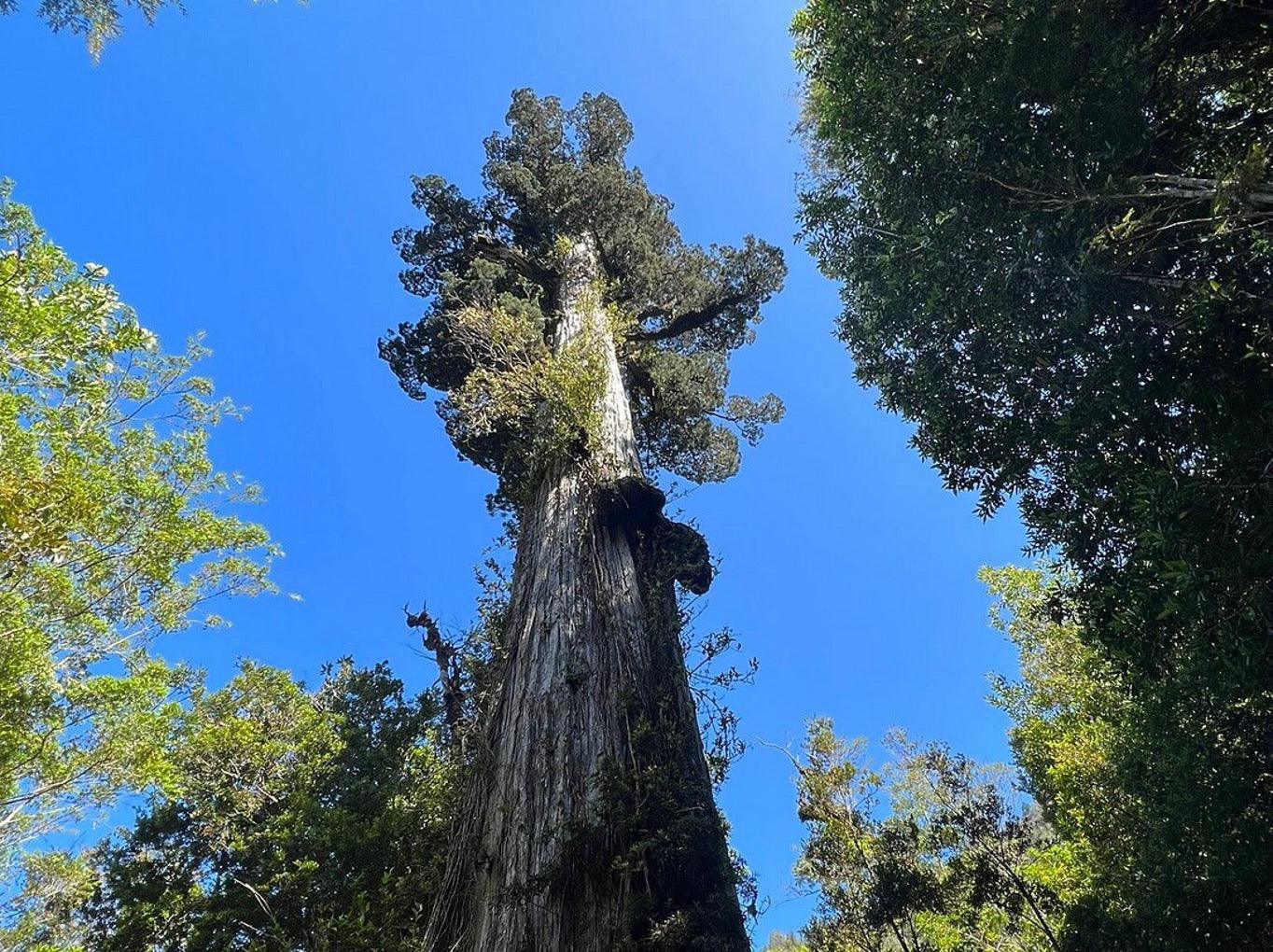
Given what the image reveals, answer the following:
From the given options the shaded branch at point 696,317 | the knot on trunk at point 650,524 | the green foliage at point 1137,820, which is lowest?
the green foliage at point 1137,820

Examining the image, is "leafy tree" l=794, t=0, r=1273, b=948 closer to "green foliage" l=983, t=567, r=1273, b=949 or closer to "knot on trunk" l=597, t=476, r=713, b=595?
"green foliage" l=983, t=567, r=1273, b=949

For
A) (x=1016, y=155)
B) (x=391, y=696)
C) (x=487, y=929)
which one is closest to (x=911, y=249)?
(x=1016, y=155)

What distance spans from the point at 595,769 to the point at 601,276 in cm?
713

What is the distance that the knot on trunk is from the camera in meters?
5.53

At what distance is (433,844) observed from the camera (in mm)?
4246

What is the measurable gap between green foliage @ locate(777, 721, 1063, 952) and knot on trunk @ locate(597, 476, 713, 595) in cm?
299

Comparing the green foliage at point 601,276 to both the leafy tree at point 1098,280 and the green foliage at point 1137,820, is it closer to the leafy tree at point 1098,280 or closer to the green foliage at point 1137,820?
the leafy tree at point 1098,280

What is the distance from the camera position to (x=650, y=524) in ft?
18.5

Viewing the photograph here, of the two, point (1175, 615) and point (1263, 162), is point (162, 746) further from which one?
point (1263, 162)

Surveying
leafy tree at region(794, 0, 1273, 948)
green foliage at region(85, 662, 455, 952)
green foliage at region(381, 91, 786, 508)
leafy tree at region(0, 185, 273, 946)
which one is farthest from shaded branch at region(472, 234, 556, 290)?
green foliage at region(85, 662, 455, 952)

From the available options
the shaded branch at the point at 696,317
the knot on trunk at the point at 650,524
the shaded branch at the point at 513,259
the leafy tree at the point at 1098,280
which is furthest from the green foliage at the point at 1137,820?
the shaded branch at the point at 513,259

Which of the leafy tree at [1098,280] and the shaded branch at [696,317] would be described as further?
the shaded branch at [696,317]

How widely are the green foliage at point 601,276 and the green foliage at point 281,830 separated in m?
3.11

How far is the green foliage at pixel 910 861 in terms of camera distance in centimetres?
555
